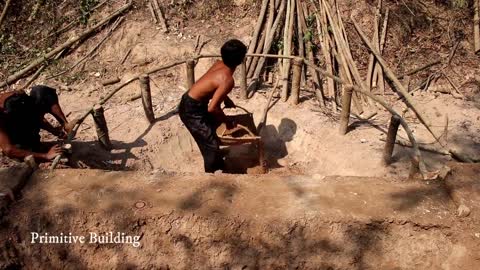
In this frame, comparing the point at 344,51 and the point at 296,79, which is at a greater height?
the point at 344,51

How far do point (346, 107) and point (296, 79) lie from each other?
37.0 inches

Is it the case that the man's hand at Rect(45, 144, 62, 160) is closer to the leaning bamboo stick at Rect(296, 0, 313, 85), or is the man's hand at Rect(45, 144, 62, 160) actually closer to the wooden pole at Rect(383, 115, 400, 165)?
the wooden pole at Rect(383, 115, 400, 165)

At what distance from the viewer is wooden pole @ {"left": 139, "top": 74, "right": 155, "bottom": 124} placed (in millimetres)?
5691

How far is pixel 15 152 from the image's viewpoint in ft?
14.9

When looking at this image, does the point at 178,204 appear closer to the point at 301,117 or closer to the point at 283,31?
the point at 301,117

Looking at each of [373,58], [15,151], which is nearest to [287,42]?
[373,58]

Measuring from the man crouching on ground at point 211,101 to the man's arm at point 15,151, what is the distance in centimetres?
151

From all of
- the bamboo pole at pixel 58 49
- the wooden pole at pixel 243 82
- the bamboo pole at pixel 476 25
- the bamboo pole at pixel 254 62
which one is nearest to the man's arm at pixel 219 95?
the wooden pole at pixel 243 82

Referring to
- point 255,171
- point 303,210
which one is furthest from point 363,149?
point 303,210

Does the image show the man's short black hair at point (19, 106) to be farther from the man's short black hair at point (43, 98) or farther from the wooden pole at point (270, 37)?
the wooden pole at point (270, 37)

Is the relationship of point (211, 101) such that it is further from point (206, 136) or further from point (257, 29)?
point (257, 29)

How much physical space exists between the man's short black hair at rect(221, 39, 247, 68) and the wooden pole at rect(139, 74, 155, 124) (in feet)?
5.82

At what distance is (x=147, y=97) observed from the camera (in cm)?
582

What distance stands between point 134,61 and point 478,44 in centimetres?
650
